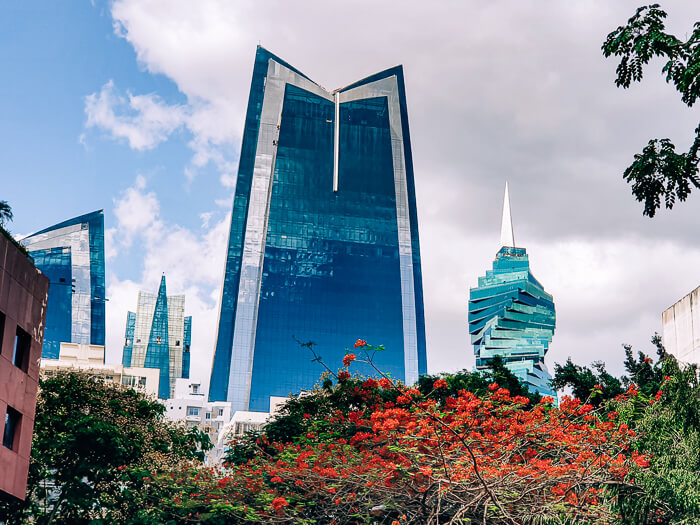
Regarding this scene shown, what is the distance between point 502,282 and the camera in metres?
149

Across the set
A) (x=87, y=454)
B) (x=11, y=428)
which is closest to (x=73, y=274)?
(x=87, y=454)

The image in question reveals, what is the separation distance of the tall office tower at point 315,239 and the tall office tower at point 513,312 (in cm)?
4145

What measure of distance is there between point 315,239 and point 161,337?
170 feet

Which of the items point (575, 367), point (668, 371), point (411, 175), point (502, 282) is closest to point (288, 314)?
point (411, 175)

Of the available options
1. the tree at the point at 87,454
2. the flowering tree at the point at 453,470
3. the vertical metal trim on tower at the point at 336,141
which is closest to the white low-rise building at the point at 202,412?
the vertical metal trim on tower at the point at 336,141

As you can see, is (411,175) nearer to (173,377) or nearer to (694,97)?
(173,377)

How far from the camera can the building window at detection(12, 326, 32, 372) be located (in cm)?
2192

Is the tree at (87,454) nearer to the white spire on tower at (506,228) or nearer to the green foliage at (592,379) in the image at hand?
the green foliage at (592,379)

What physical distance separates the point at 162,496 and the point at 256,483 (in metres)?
5.43

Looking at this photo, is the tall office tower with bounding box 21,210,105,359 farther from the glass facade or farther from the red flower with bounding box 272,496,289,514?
the red flower with bounding box 272,496,289,514

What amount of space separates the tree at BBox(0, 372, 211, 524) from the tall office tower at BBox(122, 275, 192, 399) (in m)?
119

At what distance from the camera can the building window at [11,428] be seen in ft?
69.3

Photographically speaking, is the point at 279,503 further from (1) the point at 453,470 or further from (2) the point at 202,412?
(2) the point at 202,412

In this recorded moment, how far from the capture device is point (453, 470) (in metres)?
16.8
